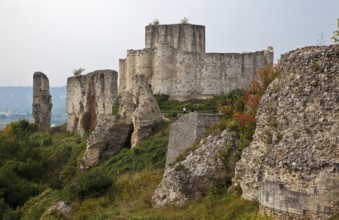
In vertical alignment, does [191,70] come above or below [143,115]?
above

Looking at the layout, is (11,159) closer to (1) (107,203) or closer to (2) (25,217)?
(2) (25,217)

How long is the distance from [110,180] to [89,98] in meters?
24.5

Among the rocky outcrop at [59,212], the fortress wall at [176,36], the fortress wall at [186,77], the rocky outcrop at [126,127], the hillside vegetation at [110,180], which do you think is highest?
the fortress wall at [176,36]

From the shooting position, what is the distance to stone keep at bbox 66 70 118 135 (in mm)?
42500

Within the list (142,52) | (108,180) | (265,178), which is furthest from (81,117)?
(265,178)

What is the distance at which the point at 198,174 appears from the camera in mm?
18562

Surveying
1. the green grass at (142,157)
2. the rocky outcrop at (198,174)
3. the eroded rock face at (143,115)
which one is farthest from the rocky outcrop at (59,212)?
the eroded rock face at (143,115)

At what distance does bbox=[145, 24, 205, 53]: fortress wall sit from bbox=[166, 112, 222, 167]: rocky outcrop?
22576 mm

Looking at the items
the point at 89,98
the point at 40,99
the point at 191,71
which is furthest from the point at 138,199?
the point at 40,99

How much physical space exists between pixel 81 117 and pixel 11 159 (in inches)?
475

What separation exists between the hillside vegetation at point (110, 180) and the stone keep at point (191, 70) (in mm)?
1366

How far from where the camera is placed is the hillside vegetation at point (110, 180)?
17422mm

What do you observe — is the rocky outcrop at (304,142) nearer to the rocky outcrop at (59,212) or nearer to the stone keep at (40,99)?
the rocky outcrop at (59,212)

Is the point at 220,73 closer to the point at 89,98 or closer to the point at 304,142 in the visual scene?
the point at 89,98
